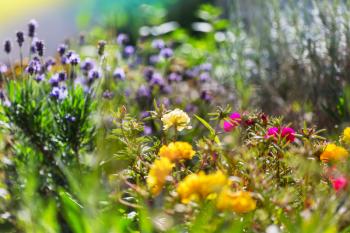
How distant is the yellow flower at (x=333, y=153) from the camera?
→ 6.96ft

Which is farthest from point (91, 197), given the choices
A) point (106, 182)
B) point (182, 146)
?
point (106, 182)

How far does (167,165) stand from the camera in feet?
6.32

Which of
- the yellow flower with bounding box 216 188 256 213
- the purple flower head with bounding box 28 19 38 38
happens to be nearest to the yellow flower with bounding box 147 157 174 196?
the yellow flower with bounding box 216 188 256 213

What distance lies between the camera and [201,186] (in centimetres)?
175

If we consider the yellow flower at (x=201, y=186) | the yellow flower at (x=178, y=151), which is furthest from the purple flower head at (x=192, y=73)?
the yellow flower at (x=201, y=186)

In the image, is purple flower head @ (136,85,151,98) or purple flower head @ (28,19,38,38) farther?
purple flower head @ (136,85,151,98)

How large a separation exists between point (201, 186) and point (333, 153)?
59 cm

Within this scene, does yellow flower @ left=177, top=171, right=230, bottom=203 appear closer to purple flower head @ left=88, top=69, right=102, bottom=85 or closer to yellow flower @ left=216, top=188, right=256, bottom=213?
yellow flower @ left=216, top=188, right=256, bottom=213

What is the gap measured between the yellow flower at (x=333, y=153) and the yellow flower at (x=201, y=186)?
50 cm

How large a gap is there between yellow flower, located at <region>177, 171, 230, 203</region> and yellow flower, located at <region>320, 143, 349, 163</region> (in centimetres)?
50

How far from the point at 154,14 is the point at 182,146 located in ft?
13.1

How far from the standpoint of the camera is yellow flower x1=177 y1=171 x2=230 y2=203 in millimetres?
1722

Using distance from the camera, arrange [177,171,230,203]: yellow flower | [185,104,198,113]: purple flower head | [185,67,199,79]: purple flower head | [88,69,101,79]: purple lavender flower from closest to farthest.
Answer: [177,171,230,203]: yellow flower → [88,69,101,79]: purple lavender flower → [185,104,198,113]: purple flower head → [185,67,199,79]: purple flower head

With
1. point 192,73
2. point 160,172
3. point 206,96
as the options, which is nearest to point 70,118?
point 206,96
